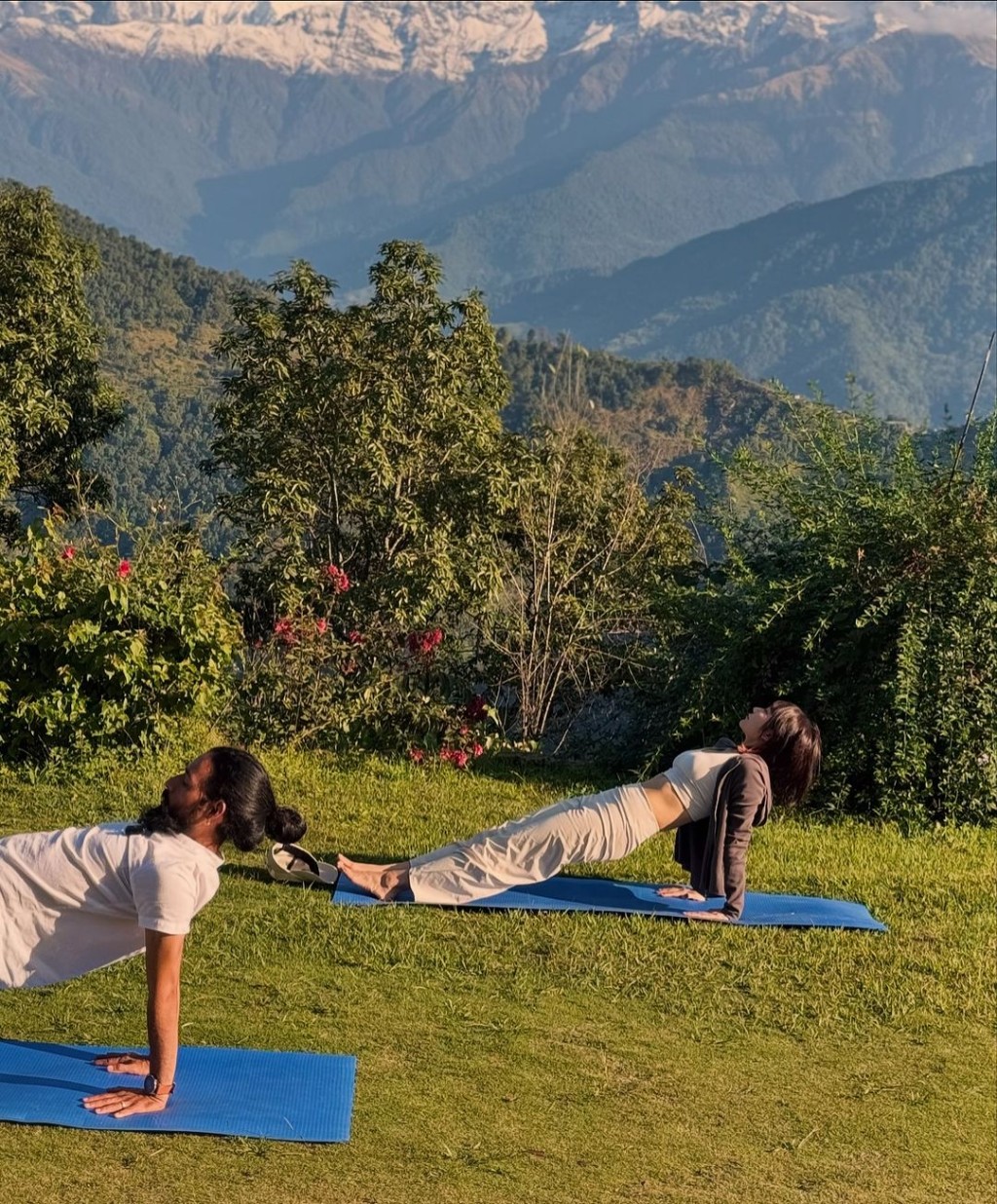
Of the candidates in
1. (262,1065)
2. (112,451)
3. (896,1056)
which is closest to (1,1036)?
(262,1065)

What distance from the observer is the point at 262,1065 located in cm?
462

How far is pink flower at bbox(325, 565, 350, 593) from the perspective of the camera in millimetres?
10992

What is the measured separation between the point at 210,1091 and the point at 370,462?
8061 mm

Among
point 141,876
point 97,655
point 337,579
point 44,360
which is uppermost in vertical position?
point 44,360

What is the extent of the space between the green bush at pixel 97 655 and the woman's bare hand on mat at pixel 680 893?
325 cm

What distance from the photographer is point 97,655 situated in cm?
846

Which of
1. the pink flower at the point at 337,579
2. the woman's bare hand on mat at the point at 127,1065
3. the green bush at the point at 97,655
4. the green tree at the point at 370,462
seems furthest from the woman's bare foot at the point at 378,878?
the pink flower at the point at 337,579

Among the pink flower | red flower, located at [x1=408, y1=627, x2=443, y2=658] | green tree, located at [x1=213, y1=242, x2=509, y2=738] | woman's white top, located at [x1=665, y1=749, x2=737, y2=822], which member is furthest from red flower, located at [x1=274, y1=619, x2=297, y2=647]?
woman's white top, located at [x1=665, y1=749, x2=737, y2=822]

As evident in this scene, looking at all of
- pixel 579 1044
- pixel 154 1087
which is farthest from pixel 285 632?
pixel 154 1087

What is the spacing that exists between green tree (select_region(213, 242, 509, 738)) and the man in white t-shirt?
647 cm

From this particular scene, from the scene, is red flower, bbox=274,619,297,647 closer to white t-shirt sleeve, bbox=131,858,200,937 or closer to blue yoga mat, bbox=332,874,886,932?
blue yoga mat, bbox=332,874,886,932

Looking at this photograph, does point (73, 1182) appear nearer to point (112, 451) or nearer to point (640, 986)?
point (640, 986)

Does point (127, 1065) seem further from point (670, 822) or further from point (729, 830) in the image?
point (729, 830)

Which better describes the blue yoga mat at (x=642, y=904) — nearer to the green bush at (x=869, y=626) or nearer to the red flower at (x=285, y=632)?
the green bush at (x=869, y=626)
